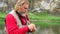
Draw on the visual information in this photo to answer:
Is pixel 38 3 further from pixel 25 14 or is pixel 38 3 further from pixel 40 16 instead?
pixel 25 14

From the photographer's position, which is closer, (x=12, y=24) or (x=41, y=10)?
(x=12, y=24)

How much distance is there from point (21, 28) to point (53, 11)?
18044 mm

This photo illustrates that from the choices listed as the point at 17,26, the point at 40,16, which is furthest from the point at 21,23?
the point at 40,16

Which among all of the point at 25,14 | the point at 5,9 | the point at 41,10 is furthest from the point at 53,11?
the point at 25,14

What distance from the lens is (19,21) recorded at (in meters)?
3.40

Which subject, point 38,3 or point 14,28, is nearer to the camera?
A: point 14,28

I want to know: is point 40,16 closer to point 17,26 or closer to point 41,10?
point 41,10

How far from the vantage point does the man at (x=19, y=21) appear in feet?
10.9

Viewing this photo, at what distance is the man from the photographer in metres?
3.33

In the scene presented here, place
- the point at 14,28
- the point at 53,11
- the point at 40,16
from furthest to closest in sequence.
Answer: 1. the point at 53,11
2. the point at 40,16
3. the point at 14,28

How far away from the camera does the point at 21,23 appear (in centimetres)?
344

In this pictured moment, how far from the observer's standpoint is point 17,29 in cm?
333

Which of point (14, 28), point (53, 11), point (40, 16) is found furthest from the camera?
point (53, 11)

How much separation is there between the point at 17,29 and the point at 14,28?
0.04 metres
